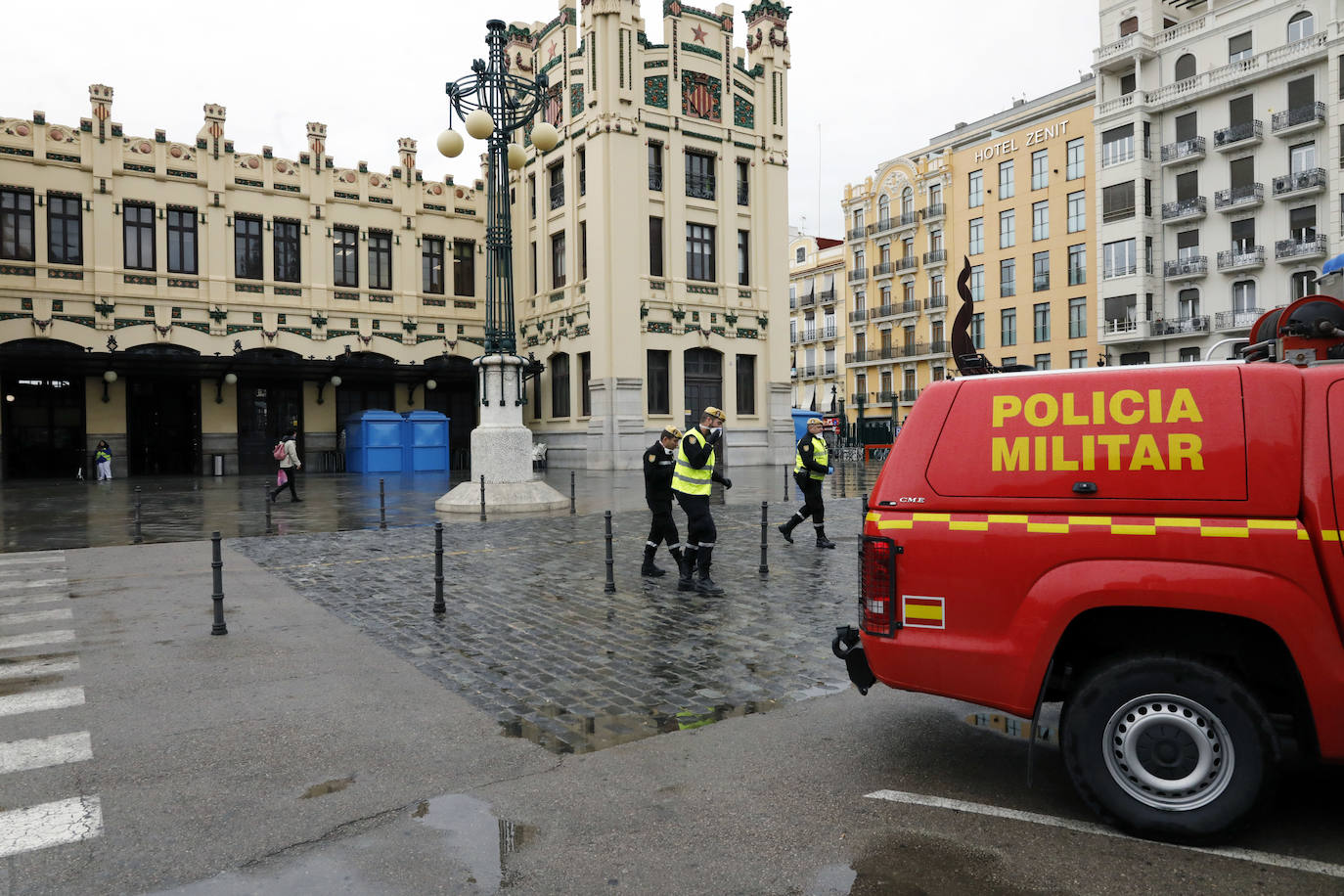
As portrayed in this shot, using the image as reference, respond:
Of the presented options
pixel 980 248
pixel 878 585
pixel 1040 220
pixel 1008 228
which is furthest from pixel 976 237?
pixel 878 585

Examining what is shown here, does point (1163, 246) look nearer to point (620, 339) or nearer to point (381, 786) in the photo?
point (620, 339)

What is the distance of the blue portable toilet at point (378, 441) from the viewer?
33.5 metres

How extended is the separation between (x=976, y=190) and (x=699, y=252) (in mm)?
27650

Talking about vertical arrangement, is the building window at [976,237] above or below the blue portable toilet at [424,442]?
above

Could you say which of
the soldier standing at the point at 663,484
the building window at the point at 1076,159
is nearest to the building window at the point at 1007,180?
the building window at the point at 1076,159

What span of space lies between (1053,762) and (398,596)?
6766 millimetres

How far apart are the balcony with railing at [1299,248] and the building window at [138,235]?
157 feet

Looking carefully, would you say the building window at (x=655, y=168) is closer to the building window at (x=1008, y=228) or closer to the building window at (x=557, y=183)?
the building window at (x=557, y=183)

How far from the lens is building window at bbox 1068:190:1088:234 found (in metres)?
48.0

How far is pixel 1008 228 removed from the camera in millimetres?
52812

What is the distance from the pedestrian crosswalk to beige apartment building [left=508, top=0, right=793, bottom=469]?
2455 cm

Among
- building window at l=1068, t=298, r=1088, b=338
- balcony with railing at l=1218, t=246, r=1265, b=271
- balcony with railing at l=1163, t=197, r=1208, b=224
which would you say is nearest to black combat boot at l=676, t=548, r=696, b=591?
balcony with railing at l=1218, t=246, r=1265, b=271

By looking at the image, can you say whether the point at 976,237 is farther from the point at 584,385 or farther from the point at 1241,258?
the point at 584,385

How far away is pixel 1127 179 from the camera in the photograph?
44.4 m
